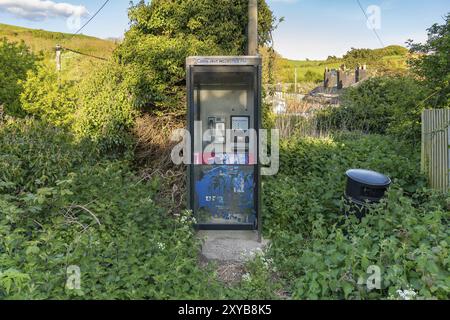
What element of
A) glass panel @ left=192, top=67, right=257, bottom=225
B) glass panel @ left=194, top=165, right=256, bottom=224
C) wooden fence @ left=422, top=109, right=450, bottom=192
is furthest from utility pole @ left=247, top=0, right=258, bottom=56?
wooden fence @ left=422, top=109, right=450, bottom=192

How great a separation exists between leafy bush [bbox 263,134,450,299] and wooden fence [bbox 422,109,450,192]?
169 mm

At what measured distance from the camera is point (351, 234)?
3.63 metres

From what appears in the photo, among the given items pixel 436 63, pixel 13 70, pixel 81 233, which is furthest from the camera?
pixel 13 70

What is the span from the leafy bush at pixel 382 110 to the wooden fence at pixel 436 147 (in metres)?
0.60

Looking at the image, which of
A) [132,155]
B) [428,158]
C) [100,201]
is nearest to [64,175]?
[100,201]

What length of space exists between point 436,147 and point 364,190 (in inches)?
71.6

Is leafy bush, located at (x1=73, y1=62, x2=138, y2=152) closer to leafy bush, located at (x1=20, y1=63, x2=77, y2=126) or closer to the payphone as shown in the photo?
the payphone

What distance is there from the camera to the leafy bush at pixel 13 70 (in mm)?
9789

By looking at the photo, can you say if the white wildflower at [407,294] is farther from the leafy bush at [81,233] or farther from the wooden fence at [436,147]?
the wooden fence at [436,147]

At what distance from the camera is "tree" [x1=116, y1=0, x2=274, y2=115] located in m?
6.63

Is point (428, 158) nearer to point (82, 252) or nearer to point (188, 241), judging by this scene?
point (188, 241)

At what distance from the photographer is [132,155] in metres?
6.68

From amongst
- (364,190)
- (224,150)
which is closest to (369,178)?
(364,190)

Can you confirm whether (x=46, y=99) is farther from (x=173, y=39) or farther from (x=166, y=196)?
(x=166, y=196)
